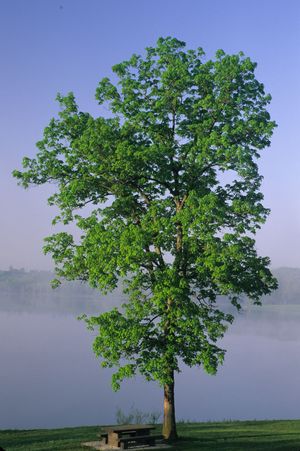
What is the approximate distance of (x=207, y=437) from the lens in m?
25.7

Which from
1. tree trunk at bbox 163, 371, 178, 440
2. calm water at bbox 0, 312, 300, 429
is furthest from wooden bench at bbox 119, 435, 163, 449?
calm water at bbox 0, 312, 300, 429

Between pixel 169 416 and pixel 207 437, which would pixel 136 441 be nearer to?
pixel 169 416

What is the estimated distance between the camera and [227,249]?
23.0 metres

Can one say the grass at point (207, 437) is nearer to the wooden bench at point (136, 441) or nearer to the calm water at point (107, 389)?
the wooden bench at point (136, 441)

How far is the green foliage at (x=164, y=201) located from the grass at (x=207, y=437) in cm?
316

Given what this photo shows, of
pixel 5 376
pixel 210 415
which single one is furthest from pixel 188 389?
pixel 5 376

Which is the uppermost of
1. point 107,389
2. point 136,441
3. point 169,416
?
point 107,389

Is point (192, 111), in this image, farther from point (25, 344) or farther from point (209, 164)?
point (25, 344)

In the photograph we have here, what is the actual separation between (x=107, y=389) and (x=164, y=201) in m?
44.5

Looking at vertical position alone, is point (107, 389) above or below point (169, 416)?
above

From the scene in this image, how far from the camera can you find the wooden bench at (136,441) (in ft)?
75.9

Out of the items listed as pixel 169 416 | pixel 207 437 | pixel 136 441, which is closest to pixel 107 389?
pixel 207 437

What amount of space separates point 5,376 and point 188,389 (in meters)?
22.6

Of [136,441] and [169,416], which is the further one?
[169,416]
